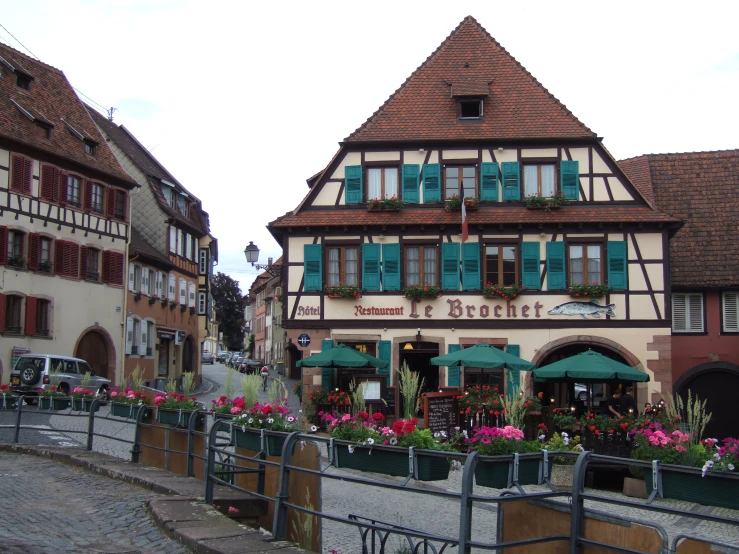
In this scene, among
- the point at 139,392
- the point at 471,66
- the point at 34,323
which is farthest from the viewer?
the point at 34,323

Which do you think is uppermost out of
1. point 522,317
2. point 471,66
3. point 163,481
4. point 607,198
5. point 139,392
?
point 471,66

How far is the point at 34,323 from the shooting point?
3198 cm

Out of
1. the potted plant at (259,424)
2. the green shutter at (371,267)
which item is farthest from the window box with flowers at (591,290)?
the potted plant at (259,424)

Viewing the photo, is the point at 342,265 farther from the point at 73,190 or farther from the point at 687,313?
the point at 73,190

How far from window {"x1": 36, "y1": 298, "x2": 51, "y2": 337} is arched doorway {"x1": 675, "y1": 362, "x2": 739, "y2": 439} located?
69.1 ft

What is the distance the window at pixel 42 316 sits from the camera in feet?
107

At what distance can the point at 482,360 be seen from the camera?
20438 millimetres

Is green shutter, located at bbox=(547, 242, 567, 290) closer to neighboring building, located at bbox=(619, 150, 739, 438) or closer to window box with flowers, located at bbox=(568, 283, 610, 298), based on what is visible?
window box with flowers, located at bbox=(568, 283, 610, 298)

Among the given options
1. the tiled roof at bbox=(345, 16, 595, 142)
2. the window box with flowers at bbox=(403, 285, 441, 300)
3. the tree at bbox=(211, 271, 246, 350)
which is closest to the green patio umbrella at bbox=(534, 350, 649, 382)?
the window box with flowers at bbox=(403, 285, 441, 300)

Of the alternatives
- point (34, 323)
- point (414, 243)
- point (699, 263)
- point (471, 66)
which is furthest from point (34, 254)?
point (699, 263)

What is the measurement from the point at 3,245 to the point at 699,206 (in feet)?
75.3

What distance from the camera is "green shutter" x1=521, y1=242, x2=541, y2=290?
25812mm

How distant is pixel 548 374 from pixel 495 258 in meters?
7.35

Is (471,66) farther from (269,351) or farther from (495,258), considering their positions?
(269,351)
